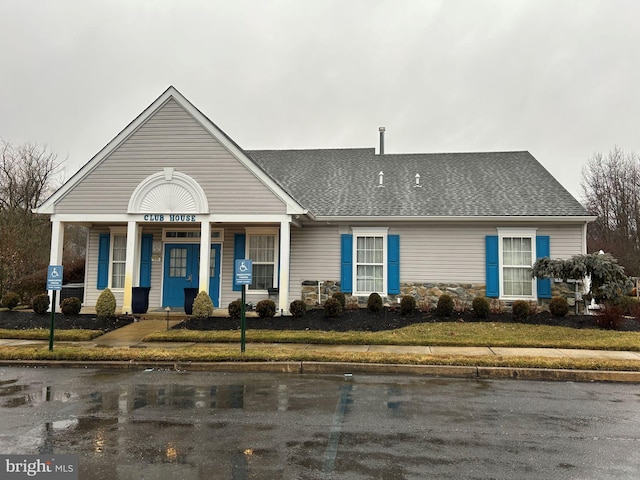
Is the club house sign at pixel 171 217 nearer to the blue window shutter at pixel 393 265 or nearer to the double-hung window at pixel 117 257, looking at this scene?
the double-hung window at pixel 117 257

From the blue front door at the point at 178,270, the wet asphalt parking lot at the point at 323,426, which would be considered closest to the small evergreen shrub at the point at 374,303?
the wet asphalt parking lot at the point at 323,426

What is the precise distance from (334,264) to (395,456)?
11.0 metres

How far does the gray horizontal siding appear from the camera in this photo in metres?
14.0

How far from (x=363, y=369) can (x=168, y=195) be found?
8.73 meters

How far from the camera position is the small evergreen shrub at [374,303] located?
13773 mm

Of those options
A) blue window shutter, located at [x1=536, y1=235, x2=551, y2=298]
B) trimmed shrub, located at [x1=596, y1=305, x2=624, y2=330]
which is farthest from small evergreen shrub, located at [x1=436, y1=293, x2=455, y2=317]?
trimmed shrub, located at [x1=596, y1=305, x2=624, y2=330]

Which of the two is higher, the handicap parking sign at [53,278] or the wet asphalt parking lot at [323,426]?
the handicap parking sign at [53,278]

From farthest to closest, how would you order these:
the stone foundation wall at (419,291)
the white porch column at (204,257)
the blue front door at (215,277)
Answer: the blue front door at (215,277), the stone foundation wall at (419,291), the white porch column at (204,257)

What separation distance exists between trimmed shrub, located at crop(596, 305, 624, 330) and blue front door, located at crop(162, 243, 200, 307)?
1261cm

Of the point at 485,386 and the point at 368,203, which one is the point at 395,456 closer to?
the point at 485,386

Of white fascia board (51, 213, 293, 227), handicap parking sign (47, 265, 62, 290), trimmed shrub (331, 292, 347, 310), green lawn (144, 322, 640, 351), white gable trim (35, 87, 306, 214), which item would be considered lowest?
green lawn (144, 322, 640, 351)

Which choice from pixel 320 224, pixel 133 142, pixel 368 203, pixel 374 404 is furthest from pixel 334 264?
pixel 374 404

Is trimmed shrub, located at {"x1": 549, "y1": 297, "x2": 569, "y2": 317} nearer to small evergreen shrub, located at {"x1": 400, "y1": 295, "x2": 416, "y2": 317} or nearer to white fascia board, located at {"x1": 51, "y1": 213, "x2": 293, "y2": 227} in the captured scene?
small evergreen shrub, located at {"x1": 400, "y1": 295, "x2": 416, "y2": 317}

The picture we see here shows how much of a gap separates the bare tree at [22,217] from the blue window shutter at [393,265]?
15407mm
